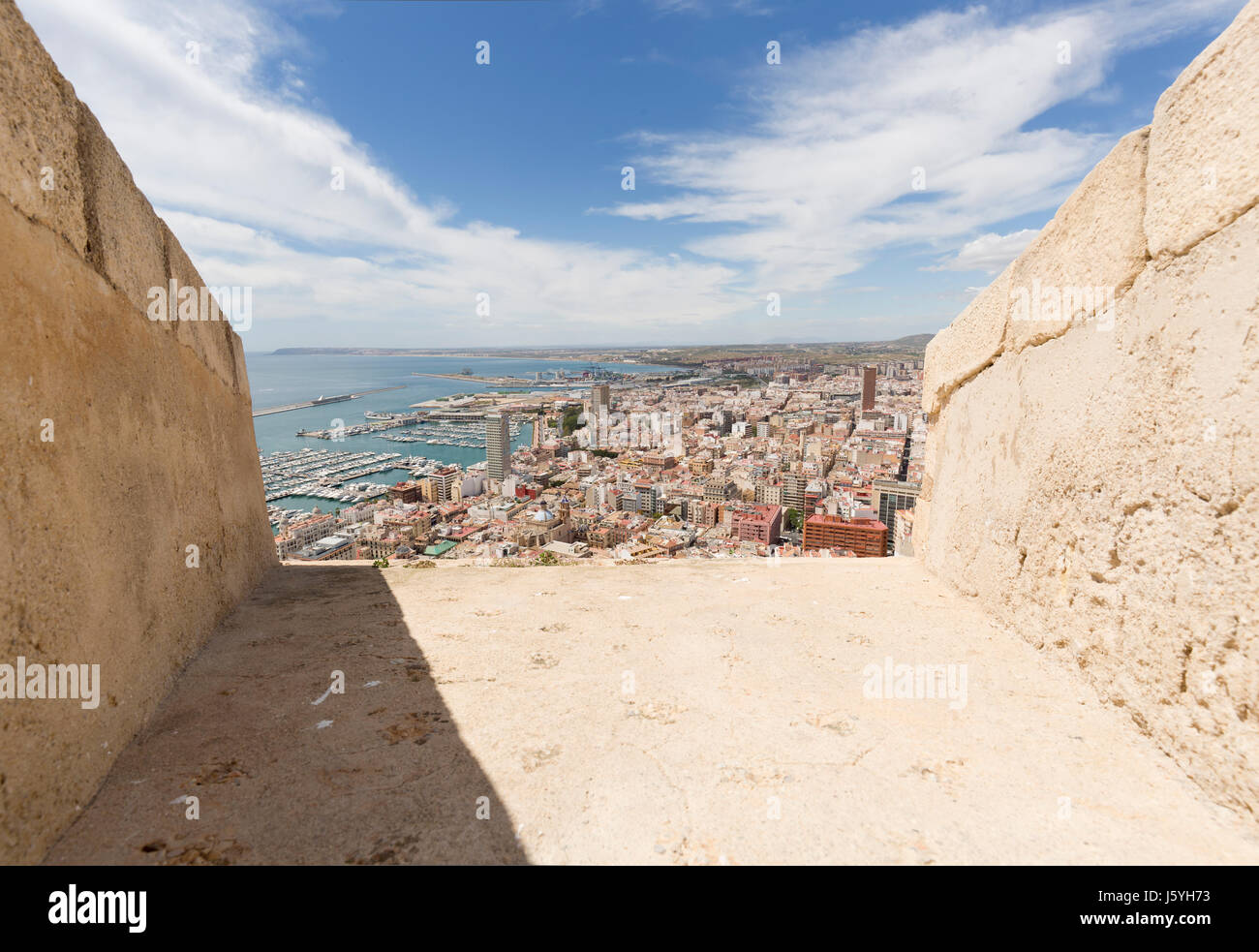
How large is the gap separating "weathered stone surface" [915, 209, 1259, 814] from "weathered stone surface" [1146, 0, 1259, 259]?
7cm

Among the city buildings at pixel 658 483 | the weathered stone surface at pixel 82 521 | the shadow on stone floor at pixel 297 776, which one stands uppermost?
the weathered stone surface at pixel 82 521

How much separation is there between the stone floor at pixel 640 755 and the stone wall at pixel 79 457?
14 cm

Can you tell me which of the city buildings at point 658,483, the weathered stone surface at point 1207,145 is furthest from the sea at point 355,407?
the weathered stone surface at point 1207,145

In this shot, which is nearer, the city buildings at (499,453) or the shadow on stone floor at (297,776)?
the shadow on stone floor at (297,776)

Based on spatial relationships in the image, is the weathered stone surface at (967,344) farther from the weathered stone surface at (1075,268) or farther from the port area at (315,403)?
the port area at (315,403)

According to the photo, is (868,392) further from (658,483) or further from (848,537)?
(848,537)

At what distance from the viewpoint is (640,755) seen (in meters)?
1.57

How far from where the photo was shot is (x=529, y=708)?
1837 millimetres

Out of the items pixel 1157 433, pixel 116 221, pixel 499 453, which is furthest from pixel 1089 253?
pixel 499 453

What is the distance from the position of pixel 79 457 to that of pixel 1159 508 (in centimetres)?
295

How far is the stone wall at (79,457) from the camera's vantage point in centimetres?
125
